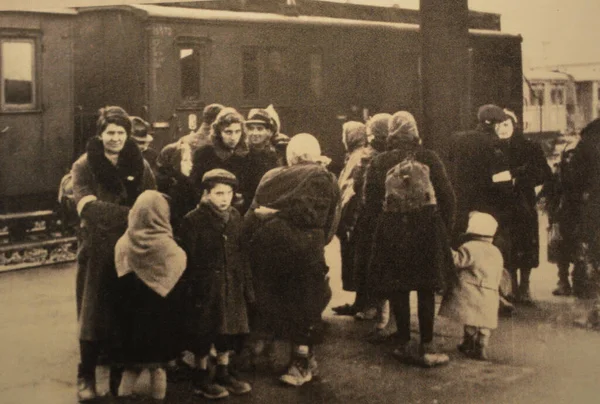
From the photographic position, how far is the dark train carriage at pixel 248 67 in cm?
637

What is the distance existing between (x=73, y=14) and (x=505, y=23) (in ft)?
12.3

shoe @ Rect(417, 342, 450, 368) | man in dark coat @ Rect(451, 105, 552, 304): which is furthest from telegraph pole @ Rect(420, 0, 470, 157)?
shoe @ Rect(417, 342, 450, 368)

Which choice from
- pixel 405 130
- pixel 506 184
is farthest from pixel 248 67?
pixel 405 130

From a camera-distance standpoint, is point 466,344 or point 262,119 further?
point 262,119

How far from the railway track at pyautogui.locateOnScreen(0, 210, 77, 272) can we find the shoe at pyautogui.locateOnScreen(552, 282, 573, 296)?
11.0ft

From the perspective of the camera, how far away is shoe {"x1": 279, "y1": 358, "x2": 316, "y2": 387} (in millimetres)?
3416

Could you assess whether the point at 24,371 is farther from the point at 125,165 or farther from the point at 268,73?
the point at 268,73

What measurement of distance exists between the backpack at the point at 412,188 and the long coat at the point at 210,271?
0.79 metres

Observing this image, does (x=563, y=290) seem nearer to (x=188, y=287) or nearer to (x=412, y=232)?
(x=412, y=232)

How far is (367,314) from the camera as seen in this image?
452cm

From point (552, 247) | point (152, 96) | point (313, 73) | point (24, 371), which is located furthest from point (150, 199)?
point (313, 73)

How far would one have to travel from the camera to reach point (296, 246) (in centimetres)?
343

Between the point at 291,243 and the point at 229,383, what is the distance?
2.07 ft

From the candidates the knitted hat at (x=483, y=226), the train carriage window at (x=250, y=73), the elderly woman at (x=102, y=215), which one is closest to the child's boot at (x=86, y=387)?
the elderly woman at (x=102, y=215)
